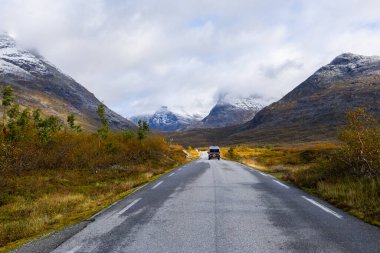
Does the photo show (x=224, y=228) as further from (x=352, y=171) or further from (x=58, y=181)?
(x=58, y=181)

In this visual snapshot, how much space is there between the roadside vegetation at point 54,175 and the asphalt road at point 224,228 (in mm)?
1364

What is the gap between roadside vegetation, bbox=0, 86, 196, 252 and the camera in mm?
9477

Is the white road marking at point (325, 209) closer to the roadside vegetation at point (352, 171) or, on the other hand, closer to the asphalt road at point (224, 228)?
the asphalt road at point (224, 228)

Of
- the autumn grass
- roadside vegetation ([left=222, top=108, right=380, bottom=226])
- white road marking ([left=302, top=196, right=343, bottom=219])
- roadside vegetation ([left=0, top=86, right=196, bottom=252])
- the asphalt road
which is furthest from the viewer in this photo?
roadside vegetation ([left=222, top=108, right=380, bottom=226])

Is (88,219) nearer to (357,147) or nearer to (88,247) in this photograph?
(88,247)

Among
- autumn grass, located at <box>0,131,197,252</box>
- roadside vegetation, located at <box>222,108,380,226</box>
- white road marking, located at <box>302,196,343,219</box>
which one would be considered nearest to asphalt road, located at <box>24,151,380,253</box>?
white road marking, located at <box>302,196,343,219</box>

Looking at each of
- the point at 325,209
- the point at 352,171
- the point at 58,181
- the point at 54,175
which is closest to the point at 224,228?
the point at 325,209

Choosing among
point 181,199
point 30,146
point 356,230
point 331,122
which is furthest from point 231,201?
point 331,122

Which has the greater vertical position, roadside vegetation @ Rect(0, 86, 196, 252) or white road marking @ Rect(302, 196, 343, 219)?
roadside vegetation @ Rect(0, 86, 196, 252)

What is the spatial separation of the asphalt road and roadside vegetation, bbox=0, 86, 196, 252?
136cm

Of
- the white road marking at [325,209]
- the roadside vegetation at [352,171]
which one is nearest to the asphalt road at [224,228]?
the white road marking at [325,209]

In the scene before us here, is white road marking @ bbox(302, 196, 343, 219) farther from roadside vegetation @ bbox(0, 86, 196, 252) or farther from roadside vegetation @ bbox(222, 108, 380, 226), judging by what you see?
roadside vegetation @ bbox(0, 86, 196, 252)

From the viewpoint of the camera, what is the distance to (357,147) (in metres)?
13.7

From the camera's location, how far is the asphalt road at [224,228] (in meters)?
6.08
